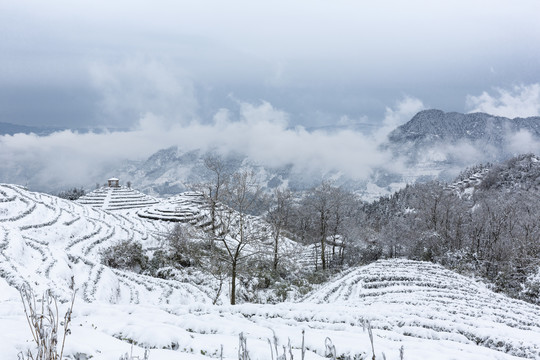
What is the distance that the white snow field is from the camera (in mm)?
7043

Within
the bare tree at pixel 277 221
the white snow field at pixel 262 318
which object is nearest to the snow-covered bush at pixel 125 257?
the white snow field at pixel 262 318

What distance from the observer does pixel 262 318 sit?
10414mm

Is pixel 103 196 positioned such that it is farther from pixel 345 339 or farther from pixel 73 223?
pixel 345 339

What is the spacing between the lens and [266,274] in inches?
1049

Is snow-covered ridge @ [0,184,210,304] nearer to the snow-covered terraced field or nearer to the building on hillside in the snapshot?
the snow-covered terraced field

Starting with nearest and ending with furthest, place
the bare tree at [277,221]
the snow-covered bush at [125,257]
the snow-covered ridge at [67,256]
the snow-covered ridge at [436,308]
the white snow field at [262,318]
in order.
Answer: the white snow field at [262,318] → the snow-covered ridge at [436,308] → the snow-covered ridge at [67,256] → the snow-covered bush at [125,257] → the bare tree at [277,221]

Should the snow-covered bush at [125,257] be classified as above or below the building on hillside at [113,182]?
below

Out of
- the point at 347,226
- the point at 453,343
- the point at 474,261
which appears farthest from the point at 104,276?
the point at 474,261

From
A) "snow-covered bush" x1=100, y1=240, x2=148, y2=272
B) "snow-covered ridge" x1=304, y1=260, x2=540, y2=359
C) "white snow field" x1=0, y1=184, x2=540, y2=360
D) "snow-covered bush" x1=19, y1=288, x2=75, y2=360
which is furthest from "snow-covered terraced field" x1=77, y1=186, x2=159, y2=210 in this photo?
"snow-covered bush" x1=19, y1=288, x2=75, y2=360

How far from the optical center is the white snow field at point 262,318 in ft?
23.1

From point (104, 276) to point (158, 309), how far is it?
1069 centimetres

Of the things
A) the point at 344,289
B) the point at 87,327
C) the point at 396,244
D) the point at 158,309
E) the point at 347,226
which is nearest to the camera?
the point at 87,327

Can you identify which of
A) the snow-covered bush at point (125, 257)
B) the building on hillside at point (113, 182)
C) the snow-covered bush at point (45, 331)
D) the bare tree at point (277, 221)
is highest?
the building on hillside at point (113, 182)

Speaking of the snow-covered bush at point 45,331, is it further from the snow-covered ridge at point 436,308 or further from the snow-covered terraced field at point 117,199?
the snow-covered terraced field at point 117,199
